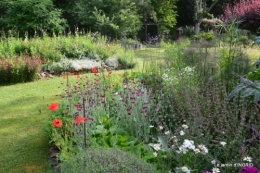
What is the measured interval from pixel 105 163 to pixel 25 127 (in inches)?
106

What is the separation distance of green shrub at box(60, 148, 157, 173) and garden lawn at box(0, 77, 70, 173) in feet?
3.68

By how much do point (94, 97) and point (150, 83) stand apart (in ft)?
3.57

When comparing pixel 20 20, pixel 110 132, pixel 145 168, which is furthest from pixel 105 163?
pixel 20 20

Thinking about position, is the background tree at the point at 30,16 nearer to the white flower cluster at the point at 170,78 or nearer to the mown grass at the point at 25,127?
the mown grass at the point at 25,127

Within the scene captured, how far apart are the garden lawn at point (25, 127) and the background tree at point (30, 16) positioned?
8.90 meters

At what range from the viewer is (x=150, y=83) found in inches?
173

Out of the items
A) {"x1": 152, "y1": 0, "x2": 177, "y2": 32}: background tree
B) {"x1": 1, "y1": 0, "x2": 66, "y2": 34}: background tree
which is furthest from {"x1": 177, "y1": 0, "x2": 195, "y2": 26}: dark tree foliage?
{"x1": 1, "y1": 0, "x2": 66, "y2": 34}: background tree

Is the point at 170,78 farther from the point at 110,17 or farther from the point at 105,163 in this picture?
the point at 110,17

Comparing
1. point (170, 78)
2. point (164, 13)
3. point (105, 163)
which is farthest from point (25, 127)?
point (164, 13)

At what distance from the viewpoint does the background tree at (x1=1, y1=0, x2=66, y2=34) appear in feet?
48.7

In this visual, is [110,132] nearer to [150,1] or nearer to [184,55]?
[184,55]

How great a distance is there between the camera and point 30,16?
15008 millimetres

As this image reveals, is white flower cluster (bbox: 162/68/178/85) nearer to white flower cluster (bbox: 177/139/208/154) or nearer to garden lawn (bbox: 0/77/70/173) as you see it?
garden lawn (bbox: 0/77/70/173)

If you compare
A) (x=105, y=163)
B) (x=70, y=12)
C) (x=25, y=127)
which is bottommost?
(x=25, y=127)
